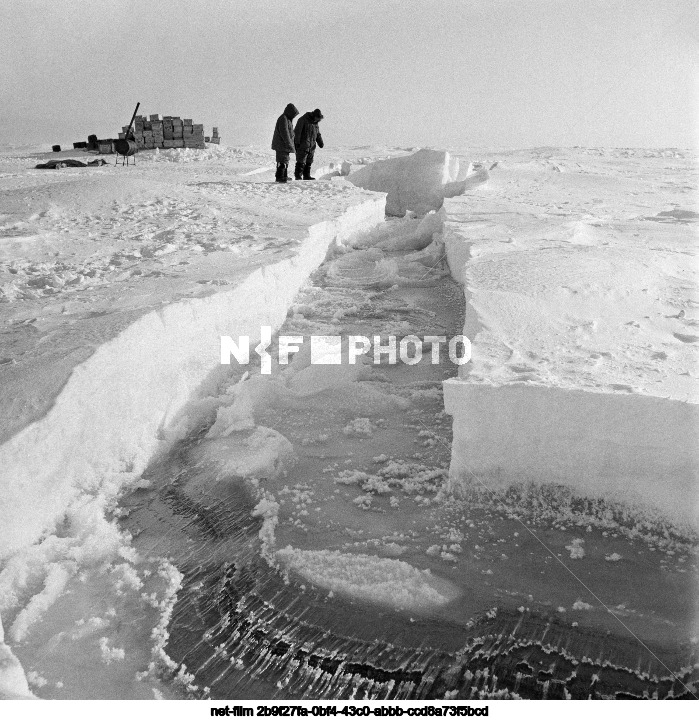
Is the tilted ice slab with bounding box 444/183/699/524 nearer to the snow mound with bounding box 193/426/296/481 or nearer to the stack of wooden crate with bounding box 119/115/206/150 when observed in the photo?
the snow mound with bounding box 193/426/296/481

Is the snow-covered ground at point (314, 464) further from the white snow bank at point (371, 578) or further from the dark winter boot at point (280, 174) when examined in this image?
the dark winter boot at point (280, 174)

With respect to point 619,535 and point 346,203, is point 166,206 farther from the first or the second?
point 619,535

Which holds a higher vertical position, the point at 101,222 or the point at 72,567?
the point at 101,222

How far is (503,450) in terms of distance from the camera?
2932 mm

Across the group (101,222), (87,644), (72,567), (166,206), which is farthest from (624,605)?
(166,206)

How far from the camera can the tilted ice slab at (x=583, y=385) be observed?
2.73 meters

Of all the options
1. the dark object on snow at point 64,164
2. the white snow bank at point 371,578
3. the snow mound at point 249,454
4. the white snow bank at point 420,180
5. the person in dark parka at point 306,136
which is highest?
the person in dark parka at point 306,136

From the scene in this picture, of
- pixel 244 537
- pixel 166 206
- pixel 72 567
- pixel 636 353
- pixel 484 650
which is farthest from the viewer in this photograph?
pixel 166 206

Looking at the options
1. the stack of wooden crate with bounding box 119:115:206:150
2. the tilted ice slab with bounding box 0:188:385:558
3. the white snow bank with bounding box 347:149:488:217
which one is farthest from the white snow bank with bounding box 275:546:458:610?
the stack of wooden crate with bounding box 119:115:206:150

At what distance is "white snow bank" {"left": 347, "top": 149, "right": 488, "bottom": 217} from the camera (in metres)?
11.3

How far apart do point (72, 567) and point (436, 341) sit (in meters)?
3.02

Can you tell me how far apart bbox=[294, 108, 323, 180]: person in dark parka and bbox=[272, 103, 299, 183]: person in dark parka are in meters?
0.23

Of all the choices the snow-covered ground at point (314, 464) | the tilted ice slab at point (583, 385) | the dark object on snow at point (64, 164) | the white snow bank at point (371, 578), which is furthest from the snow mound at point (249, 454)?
the dark object on snow at point (64, 164)

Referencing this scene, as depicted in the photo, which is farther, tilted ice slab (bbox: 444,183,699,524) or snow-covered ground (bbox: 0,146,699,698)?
tilted ice slab (bbox: 444,183,699,524)
